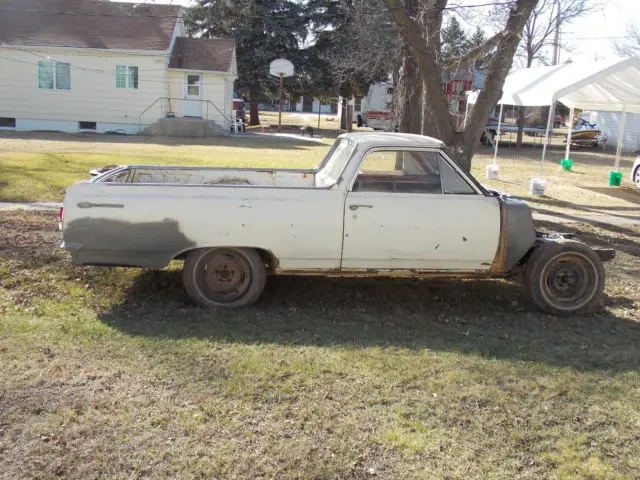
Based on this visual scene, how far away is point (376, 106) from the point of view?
45.5m

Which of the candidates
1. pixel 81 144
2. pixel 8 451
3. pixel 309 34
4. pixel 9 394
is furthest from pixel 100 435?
pixel 309 34

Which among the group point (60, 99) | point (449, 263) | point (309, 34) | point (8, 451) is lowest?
point (8, 451)

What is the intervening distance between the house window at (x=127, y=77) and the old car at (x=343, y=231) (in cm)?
2499

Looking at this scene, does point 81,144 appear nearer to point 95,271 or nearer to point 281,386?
point 95,271

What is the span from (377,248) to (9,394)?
3.14 m

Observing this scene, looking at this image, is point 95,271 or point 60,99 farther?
point 60,99

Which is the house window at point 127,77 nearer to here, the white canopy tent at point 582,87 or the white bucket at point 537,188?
the white canopy tent at point 582,87

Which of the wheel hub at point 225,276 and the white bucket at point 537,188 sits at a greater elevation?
the white bucket at point 537,188

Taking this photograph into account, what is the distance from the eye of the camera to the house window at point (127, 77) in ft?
95.1

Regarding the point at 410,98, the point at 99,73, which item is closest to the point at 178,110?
the point at 99,73

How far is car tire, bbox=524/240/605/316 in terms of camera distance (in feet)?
19.2

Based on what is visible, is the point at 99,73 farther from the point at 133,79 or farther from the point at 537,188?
the point at 537,188

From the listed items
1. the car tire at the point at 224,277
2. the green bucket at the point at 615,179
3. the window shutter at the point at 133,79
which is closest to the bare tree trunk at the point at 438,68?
the car tire at the point at 224,277

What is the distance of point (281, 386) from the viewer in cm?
411
